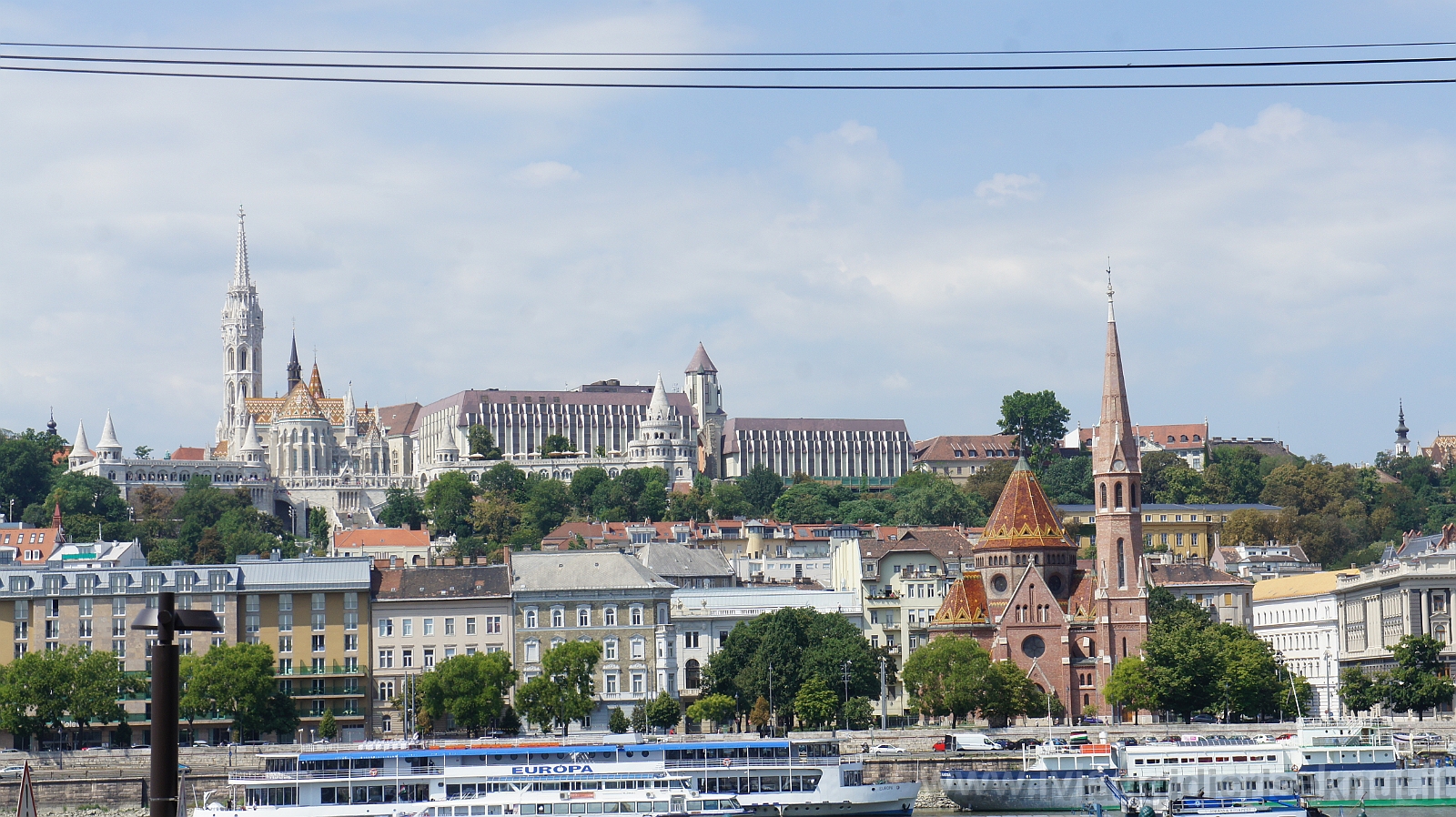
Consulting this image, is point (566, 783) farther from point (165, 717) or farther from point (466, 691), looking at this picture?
→ point (165, 717)

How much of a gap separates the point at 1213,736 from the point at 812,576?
196ft

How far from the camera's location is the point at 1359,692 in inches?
3691

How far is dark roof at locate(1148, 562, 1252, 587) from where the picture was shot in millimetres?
132250

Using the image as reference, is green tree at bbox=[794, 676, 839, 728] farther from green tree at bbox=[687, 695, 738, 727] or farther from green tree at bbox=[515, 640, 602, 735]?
green tree at bbox=[515, 640, 602, 735]

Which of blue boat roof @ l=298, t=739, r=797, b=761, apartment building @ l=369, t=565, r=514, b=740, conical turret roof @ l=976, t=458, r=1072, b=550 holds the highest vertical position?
conical turret roof @ l=976, t=458, r=1072, b=550

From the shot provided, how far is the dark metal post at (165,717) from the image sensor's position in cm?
1478

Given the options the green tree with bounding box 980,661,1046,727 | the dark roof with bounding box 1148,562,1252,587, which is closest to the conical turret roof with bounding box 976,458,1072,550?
the green tree with bounding box 980,661,1046,727

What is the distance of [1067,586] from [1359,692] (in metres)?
18.7

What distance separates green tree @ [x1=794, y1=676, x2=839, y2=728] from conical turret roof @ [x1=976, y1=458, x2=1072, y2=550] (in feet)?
65.4

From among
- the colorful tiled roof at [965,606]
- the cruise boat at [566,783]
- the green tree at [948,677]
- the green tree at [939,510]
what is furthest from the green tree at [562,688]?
the green tree at [939,510]

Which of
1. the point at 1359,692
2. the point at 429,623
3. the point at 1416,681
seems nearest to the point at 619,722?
the point at 429,623

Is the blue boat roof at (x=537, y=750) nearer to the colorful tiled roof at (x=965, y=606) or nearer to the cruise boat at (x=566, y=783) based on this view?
the cruise boat at (x=566, y=783)

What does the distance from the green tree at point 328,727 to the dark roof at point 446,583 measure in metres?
7.35

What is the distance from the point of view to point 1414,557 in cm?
10788
